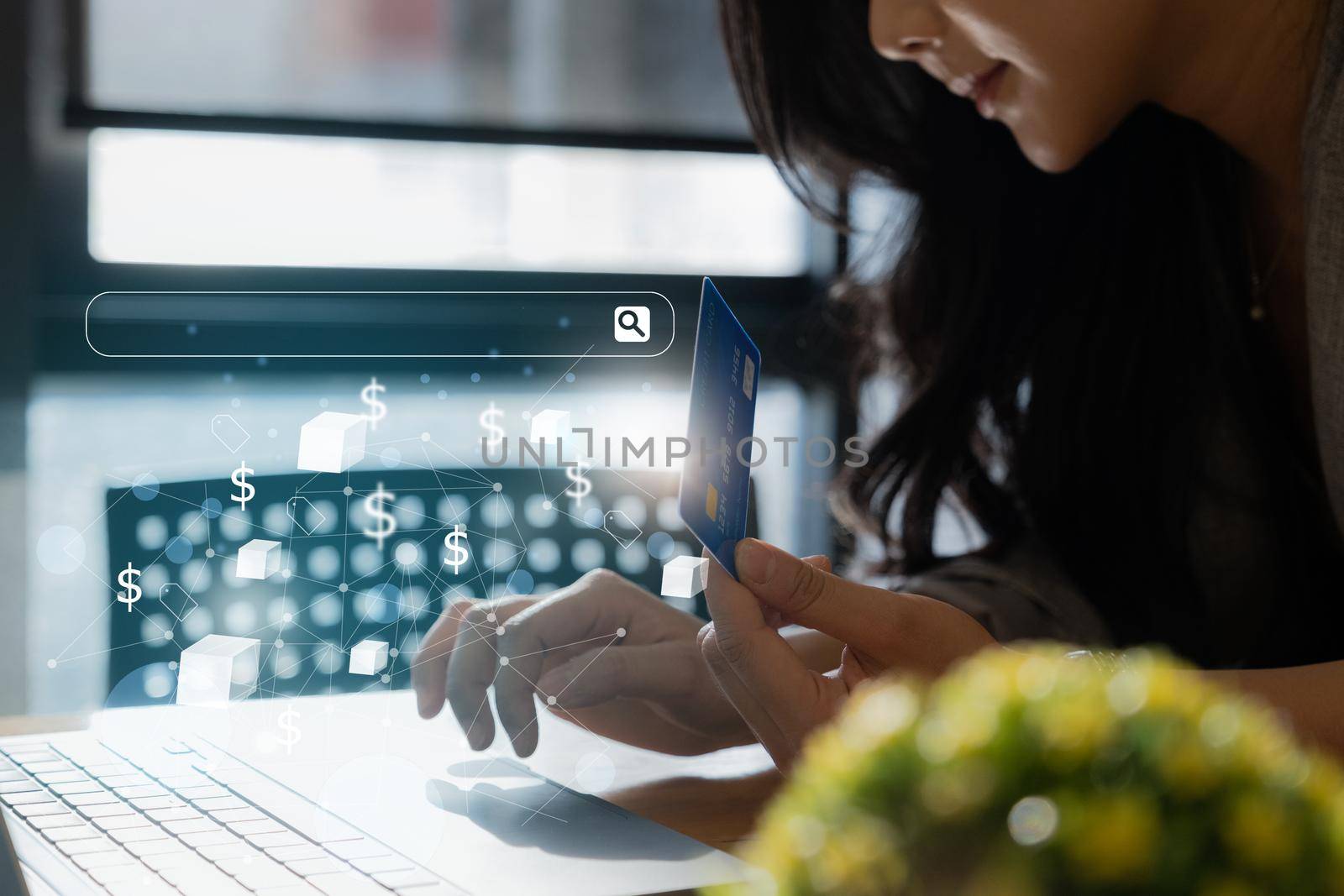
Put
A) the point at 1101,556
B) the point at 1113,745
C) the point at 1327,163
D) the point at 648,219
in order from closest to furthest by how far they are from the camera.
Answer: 1. the point at 1113,745
2. the point at 1327,163
3. the point at 1101,556
4. the point at 648,219

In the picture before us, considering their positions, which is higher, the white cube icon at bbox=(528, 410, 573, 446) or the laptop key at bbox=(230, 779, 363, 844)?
the white cube icon at bbox=(528, 410, 573, 446)

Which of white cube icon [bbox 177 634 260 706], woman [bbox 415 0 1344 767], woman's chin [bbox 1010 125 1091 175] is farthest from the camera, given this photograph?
woman's chin [bbox 1010 125 1091 175]

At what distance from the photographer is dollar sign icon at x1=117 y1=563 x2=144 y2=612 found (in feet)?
1.58

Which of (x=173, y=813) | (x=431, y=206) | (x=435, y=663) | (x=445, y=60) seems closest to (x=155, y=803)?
(x=173, y=813)

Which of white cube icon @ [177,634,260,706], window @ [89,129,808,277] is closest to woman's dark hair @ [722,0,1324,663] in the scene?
window @ [89,129,808,277]

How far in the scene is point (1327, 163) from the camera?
611 millimetres

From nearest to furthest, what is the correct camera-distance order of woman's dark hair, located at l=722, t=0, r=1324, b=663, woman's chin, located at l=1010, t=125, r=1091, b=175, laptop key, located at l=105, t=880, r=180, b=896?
laptop key, located at l=105, t=880, r=180, b=896
woman's chin, located at l=1010, t=125, r=1091, b=175
woman's dark hair, located at l=722, t=0, r=1324, b=663

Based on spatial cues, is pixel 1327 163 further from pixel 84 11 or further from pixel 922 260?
pixel 84 11

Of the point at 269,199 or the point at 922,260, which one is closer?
the point at 269,199

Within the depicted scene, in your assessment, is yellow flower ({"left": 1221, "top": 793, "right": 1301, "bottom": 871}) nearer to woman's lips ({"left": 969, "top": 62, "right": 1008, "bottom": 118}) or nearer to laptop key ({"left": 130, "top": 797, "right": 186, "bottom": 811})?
laptop key ({"left": 130, "top": 797, "right": 186, "bottom": 811})

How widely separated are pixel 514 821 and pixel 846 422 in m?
0.67

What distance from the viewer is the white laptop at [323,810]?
39 centimetres

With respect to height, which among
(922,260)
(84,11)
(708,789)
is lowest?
(708,789)

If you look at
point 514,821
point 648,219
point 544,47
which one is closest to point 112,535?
point 514,821
